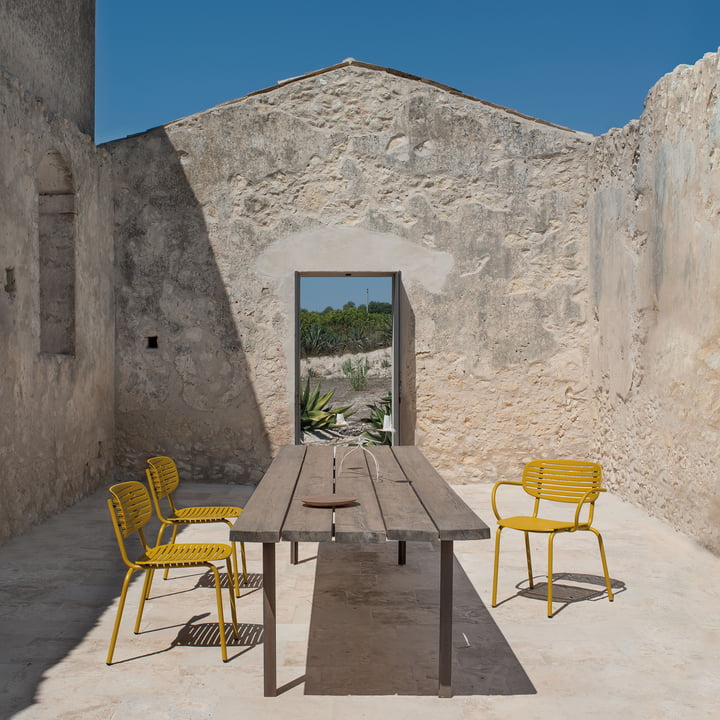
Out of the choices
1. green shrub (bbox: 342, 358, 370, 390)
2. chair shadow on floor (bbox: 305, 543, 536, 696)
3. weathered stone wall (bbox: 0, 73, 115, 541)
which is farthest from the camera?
green shrub (bbox: 342, 358, 370, 390)

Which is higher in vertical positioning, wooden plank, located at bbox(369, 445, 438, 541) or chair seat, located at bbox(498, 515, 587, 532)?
wooden plank, located at bbox(369, 445, 438, 541)

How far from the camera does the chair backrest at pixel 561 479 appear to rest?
378 cm

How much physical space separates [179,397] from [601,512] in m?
3.61

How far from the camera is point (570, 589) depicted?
385cm

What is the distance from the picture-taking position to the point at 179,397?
6.76 meters

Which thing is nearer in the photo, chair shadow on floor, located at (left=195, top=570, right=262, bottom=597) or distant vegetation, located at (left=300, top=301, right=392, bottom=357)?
chair shadow on floor, located at (left=195, top=570, right=262, bottom=597)

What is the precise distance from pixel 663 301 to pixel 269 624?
380 centimetres

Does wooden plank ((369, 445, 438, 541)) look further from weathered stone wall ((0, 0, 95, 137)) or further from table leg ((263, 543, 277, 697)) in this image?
weathered stone wall ((0, 0, 95, 137))

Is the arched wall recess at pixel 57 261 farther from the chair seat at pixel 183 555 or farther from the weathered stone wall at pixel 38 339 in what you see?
the chair seat at pixel 183 555

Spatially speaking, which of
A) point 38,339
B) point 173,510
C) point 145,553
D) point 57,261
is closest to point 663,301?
point 173,510

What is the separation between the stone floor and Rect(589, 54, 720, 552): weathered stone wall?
63cm

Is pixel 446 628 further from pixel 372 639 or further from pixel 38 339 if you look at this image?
pixel 38 339

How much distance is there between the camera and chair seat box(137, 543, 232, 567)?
118 inches

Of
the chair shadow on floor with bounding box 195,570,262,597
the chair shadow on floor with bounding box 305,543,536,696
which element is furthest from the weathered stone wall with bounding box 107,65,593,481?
the chair shadow on floor with bounding box 195,570,262,597
